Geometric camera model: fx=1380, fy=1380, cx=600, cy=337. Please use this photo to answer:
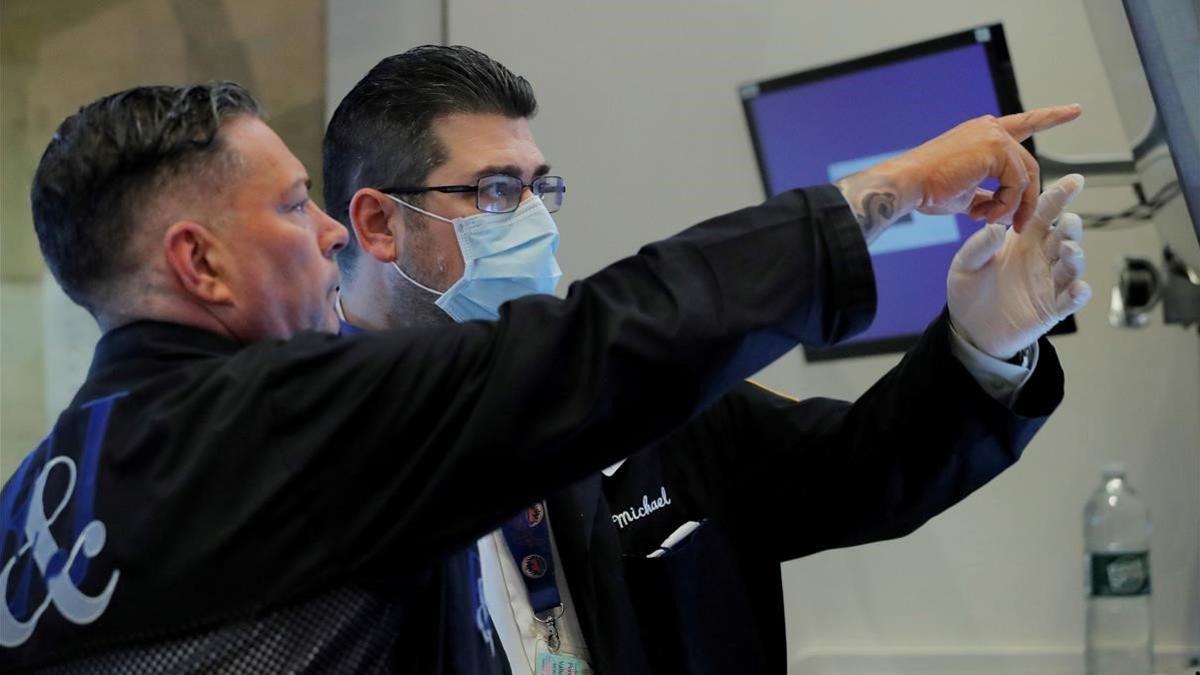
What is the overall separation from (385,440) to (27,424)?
2.36m

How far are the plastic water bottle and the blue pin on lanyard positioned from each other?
4.12ft

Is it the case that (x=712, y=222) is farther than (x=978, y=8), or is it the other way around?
(x=978, y=8)

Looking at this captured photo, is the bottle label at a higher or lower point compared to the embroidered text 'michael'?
lower

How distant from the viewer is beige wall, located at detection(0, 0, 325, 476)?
3113 mm

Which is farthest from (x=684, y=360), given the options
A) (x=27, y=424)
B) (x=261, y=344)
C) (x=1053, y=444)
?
(x=27, y=424)

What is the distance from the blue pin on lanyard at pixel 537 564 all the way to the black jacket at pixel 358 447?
0.48 m

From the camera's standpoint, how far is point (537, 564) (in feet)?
5.30

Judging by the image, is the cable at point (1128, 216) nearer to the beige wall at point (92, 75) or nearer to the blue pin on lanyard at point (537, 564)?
the blue pin on lanyard at point (537, 564)

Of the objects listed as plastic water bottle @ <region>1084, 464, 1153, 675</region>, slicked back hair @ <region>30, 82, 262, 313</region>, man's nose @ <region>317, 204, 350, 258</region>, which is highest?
slicked back hair @ <region>30, 82, 262, 313</region>

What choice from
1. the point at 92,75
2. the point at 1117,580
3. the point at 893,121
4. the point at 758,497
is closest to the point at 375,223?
the point at 758,497

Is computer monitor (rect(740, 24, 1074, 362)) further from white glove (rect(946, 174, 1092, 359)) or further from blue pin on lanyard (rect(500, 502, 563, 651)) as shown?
blue pin on lanyard (rect(500, 502, 563, 651))

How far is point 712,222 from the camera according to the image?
115 cm

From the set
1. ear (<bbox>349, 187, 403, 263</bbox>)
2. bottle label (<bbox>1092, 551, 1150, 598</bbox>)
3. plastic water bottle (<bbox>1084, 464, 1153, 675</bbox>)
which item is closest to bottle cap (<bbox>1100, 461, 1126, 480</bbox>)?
plastic water bottle (<bbox>1084, 464, 1153, 675</bbox>)

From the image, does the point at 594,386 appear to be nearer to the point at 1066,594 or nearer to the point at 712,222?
the point at 712,222
